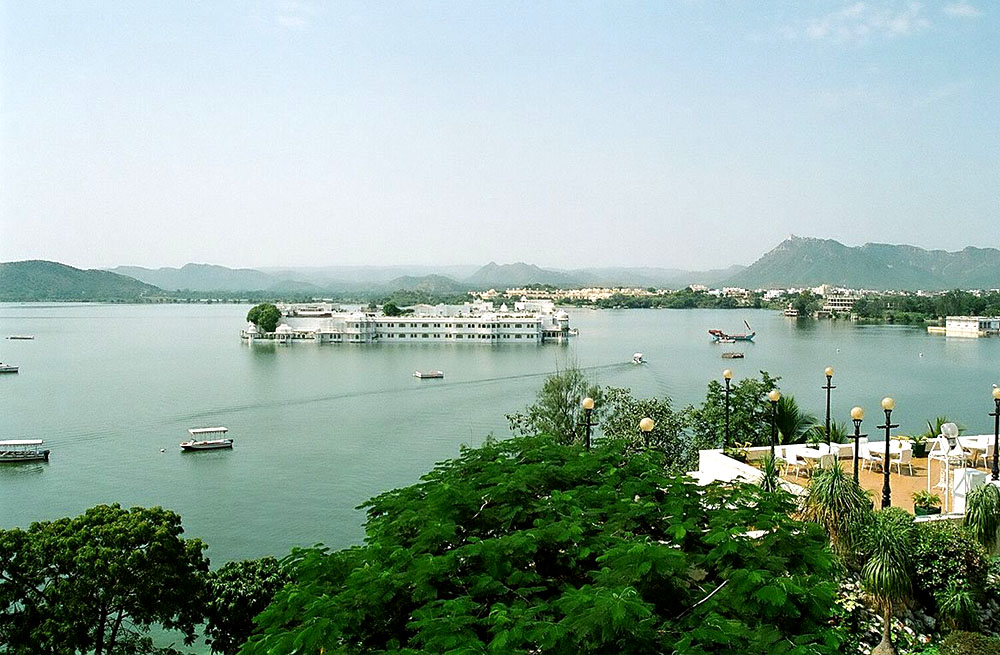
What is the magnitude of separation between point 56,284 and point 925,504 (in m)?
161

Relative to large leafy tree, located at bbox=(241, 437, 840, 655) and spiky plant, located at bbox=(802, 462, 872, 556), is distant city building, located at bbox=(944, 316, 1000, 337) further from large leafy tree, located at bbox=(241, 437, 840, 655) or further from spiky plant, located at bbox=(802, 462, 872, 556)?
large leafy tree, located at bbox=(241, 437, 840, 655)

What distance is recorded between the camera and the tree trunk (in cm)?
553

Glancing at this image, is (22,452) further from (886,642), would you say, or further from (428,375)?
(886,642)

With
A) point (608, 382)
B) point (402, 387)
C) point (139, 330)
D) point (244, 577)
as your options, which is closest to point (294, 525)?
point (244, 577)

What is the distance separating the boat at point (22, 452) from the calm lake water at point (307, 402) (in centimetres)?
46

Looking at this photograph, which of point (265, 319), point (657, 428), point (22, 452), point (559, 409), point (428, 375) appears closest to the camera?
point (657, 428)

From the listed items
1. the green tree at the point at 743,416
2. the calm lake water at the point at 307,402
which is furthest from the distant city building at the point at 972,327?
the green tree at the point at 743,416

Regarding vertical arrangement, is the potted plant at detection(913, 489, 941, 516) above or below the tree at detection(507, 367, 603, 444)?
above

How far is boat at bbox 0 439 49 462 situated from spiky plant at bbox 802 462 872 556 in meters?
17.8

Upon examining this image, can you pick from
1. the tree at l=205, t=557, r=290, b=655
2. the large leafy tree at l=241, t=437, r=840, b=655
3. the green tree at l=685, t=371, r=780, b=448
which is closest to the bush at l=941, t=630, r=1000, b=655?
the large leafy tree at l=241, t=437, r=840, b=655

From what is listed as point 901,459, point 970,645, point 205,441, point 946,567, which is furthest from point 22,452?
point 970,645

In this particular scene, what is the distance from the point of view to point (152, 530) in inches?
264

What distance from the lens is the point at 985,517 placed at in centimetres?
627

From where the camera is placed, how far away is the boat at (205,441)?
64.1 ft
